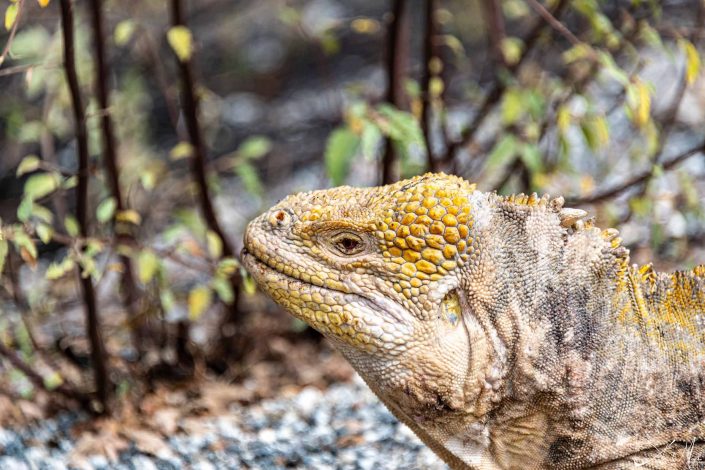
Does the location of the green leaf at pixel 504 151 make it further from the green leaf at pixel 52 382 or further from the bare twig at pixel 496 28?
the green leaf at pixel 52 382

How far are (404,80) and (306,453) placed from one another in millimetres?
2550

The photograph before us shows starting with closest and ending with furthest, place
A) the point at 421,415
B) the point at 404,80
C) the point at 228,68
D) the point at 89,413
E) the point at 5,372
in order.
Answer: the point at 421,415 → the point at 89,413 → the point at 5,372 → the point at 404,80 → the point at 228,68

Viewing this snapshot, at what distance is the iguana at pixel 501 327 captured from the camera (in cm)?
310

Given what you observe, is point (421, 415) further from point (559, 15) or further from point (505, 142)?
point (559, 15)

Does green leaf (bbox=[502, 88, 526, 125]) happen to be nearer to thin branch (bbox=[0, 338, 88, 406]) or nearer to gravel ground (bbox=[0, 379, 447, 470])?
gravel ground (bbox=[0, 379, 447, 470])

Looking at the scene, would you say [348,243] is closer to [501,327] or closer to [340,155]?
[501,327]

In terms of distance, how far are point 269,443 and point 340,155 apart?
152cm

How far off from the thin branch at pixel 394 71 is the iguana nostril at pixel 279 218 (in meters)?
2.51

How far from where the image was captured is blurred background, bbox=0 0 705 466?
4.81 metres

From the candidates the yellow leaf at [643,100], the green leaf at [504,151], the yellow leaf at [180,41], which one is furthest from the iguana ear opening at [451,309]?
the green leaf at [504,151]

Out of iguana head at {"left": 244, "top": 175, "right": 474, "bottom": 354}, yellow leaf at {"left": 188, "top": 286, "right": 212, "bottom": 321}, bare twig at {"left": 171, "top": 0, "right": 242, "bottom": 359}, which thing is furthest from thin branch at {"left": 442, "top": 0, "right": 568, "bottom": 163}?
iguana head at {"left": 244, "top": 175, "right": 474, "bottom": 354}

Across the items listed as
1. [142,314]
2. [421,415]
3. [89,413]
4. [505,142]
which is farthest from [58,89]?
[421,415]

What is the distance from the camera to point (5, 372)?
18.8 ft

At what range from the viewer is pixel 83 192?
15.2ft
